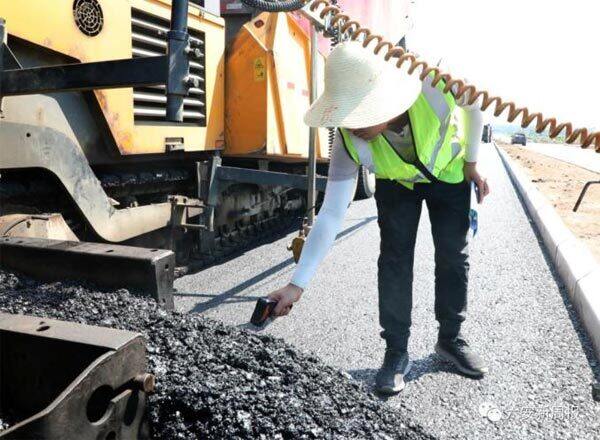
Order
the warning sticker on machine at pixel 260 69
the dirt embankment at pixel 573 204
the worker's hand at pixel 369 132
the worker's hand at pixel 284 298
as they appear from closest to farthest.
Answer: the worker's hand at pixel 284 298, the worker's hand at pixel 369 132, the warning sticker on machine at pixel 260 69, the dirt embankment at pixel 573 204

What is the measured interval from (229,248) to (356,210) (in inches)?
125

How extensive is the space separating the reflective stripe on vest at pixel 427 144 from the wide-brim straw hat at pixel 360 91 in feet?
0.95

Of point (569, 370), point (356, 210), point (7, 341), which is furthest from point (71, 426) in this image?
point (356, 210)

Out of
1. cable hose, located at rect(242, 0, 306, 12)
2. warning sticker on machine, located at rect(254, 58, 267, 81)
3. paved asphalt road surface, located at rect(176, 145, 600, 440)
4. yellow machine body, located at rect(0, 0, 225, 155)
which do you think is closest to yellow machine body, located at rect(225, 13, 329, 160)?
warning sticker on machine, located at rect(254, 58, 267, 81)

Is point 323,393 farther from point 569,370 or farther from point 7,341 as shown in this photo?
point 569,370

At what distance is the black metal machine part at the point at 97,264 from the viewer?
227cm

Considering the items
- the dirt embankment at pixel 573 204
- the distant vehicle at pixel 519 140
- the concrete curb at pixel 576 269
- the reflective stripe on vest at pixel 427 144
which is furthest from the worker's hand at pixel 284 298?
the distant vehicle at pixel 519 140

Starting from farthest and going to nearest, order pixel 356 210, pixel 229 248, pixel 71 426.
Answer: pixel 356 210
pixel 229 248
pixel 71 426

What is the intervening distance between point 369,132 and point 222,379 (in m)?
1.22

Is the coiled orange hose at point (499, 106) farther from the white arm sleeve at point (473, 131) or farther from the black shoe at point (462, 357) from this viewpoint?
the black shoe at point (462, 357)

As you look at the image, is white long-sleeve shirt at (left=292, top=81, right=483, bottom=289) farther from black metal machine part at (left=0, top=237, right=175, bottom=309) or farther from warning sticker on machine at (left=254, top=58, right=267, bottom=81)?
warning sticker on machine at (left=254, top=58, right=267, bottom=81)

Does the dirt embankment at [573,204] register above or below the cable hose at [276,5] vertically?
below

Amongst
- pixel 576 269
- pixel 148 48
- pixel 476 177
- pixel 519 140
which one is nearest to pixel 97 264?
pixel 476 177

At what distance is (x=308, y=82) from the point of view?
561cm
